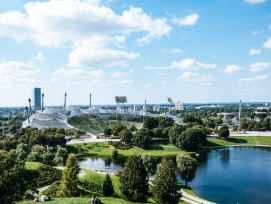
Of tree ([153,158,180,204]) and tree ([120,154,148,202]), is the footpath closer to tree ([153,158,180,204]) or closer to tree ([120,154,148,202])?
tree ([153,158,180,204])

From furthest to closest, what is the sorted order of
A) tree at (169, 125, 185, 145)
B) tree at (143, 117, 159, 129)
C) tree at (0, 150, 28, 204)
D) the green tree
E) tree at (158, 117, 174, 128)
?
tree at (143, 117, 159, 129) → tree at (158, 117, 174, 128) → tree at (169, 125, 185, 145) → the green tree → tree at (0, 150, 28, 204)

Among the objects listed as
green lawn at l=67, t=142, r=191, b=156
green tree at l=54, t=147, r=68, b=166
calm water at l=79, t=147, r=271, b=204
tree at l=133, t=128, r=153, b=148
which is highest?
tree at l=133, t=128, r=153, b=148

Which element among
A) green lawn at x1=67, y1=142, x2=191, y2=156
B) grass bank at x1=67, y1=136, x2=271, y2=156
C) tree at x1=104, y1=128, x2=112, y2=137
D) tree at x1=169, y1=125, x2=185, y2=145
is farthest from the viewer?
tree at x1=104, y1=128, x2=112, y2=137

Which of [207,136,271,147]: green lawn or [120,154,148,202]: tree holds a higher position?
[120,154,148,202]: tree

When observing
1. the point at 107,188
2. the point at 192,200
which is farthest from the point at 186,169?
the point at 107,188

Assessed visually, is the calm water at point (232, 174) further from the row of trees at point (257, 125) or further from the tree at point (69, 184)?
the row of trees at point (257, 125)

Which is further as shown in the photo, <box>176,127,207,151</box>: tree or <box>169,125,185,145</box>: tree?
<box>169,125,185,145</box>: tree

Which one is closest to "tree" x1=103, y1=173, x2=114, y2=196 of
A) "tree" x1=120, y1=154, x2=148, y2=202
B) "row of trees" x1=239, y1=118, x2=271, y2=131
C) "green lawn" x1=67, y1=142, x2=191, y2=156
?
"tree" x1=120, y1=154, x2=148, y2=202

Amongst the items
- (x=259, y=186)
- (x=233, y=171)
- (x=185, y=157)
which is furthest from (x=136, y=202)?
(x=233, y=171)
